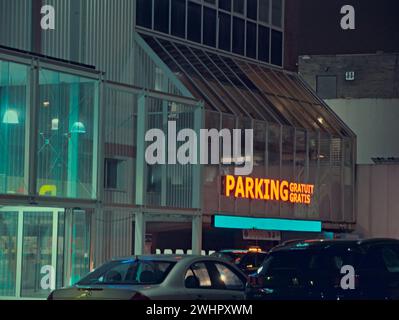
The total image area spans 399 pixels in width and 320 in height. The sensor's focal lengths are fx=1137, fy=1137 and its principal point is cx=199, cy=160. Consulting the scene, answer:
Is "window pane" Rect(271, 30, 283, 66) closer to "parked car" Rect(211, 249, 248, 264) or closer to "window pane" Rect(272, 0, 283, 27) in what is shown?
"window pane" Rect(272, 0, 283, 27)

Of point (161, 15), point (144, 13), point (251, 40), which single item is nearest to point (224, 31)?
point (251, 40)

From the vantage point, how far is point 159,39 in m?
40.0

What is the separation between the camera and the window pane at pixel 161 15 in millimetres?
40094

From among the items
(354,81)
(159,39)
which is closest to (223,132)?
(159,39)

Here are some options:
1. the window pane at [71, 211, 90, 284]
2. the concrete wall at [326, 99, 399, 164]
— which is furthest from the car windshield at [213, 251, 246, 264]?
the concrete wall at [326, 99, 399, 164]

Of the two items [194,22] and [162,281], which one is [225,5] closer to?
[194,22]

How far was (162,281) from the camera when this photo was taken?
16.9 meters

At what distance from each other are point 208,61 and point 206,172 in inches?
250

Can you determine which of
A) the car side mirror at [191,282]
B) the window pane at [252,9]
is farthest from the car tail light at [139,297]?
the window pane at [252,9]

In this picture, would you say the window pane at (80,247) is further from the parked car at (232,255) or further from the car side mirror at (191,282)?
the car side mirror at (191,282)

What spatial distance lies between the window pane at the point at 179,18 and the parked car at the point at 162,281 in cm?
2365

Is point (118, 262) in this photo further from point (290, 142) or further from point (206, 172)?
point (290, 142)

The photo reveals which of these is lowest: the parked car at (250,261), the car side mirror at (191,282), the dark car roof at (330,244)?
the parked car at (250,261)
